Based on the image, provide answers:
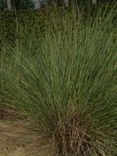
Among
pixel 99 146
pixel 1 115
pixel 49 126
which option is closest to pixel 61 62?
pixel 49 126

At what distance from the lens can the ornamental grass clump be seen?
3354mm

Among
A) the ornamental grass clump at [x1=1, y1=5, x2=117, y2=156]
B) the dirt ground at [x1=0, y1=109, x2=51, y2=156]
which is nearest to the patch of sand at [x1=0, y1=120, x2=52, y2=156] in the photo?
the dirt ground at [x1=0, y1=109, x2=51, y2=156]

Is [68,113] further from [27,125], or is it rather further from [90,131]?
[27,125]

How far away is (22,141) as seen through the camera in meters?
3.76

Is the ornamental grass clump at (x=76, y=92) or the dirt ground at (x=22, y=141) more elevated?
the ornamental grass clump at (x=76, y=92)

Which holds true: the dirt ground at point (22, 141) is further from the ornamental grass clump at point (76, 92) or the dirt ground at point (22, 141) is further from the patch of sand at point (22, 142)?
the ornamental grass clump at point (76, 92)

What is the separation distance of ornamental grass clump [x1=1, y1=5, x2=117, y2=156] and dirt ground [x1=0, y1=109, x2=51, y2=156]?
0.11 meters

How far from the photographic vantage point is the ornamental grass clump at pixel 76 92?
3354 millimetres

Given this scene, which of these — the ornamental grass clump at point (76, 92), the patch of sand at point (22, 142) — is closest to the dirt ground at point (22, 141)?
the patch of sand at point (22, 142)

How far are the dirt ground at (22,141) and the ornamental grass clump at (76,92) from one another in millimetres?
110

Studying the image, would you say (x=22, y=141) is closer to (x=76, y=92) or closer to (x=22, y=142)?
(x=22, y=142)

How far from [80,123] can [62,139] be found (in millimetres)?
188

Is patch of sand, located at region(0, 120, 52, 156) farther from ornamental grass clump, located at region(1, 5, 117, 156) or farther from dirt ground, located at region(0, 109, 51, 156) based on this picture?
ornamental grass clump, located at region(1, 5, 117, 156)

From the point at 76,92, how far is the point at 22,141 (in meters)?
0.72
